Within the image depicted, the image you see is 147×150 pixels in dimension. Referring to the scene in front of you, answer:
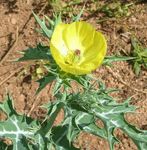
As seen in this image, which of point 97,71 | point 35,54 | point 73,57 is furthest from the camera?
point 97,71

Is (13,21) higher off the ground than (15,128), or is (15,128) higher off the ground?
(13,21)

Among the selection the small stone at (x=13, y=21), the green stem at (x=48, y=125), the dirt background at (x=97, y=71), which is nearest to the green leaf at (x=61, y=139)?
the green stem at (x=48, y=125)

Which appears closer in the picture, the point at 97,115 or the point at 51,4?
the point at 97,115

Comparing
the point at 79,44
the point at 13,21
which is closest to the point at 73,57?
the point at 79,44

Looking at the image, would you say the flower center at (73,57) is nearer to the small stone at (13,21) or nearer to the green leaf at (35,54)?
the green leaf at (35,54)

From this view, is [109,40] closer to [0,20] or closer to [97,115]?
[0,20]

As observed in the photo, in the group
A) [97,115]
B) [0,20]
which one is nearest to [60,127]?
[97,115]

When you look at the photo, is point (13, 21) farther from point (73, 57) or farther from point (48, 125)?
point (73, 57)
